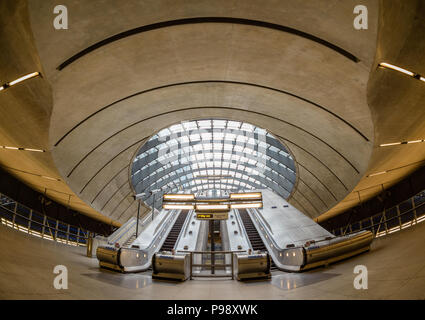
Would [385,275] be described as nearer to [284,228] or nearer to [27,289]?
[27,289]

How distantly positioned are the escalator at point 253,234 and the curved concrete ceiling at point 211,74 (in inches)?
272

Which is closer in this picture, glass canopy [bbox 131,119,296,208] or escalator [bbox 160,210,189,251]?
escalator [bbox 160,210,189,251]

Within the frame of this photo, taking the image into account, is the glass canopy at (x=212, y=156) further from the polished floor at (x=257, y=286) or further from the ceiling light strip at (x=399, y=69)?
the ceiling light strip at (x=399, y=69)

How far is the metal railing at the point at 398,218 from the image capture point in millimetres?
12587

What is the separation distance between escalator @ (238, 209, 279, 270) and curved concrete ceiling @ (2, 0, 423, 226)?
6897 mm

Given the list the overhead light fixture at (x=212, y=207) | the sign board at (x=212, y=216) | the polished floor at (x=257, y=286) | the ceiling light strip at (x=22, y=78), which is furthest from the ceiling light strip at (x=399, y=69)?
the ceiling light strip at (x=22, y=78)

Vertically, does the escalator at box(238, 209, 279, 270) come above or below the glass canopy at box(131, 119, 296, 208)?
below

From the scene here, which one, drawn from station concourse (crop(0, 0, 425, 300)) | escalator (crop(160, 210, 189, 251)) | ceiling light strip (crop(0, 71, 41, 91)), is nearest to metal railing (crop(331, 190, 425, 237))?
station concourse (crop(0, 0, 425, 300))

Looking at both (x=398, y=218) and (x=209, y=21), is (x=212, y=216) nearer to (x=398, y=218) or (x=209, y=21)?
(x=209, y=21)

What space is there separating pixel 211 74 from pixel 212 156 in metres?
25.1

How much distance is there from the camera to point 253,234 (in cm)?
1652

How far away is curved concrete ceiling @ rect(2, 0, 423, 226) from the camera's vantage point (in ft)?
25.5

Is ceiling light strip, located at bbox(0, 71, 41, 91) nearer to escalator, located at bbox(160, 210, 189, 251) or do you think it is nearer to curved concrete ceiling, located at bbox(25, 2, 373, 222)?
curved concrete ceiling, located at bbox(25, 2, 373, 222)
